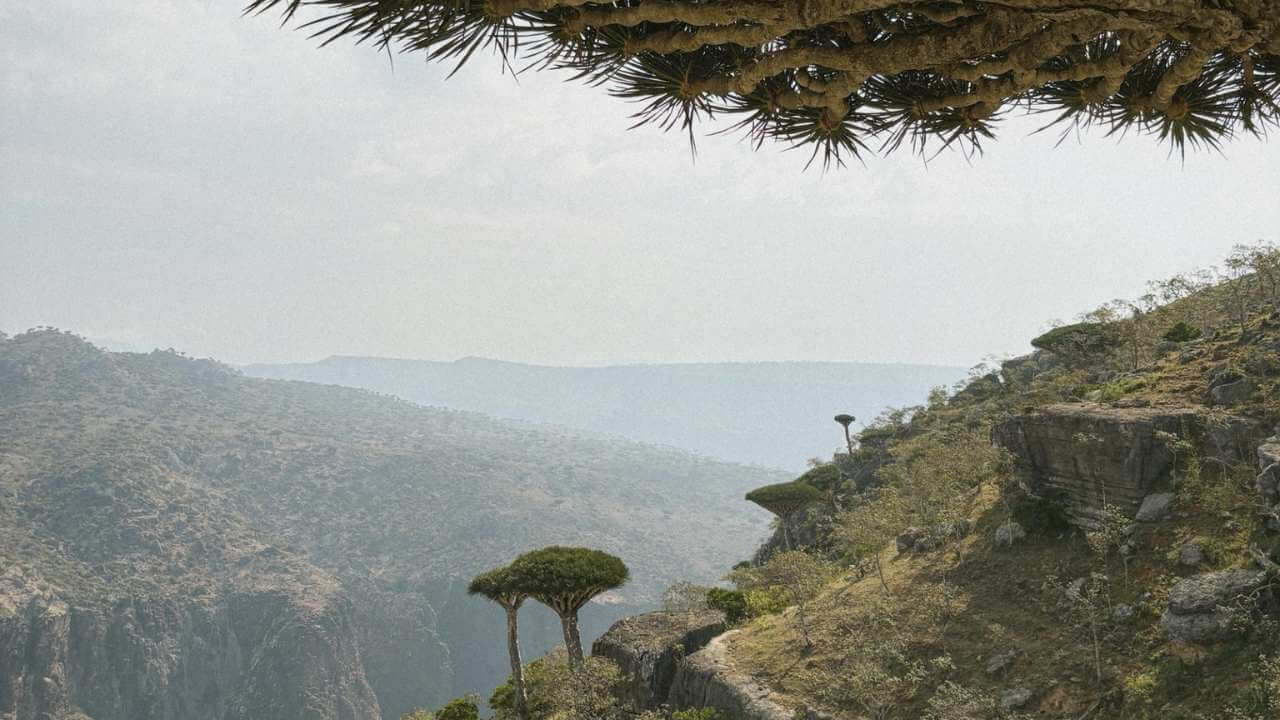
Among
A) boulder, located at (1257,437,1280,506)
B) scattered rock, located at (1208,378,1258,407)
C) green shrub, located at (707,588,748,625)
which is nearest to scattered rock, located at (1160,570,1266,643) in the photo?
boulder, located at (1257,437,1280,506)

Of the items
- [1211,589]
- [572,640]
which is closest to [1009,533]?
[1211,589]

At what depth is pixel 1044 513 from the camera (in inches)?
Answer: 597

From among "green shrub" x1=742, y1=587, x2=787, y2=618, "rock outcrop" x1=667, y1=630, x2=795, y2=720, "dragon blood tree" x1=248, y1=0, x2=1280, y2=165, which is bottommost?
"green shrub" x1=742, y1=587, x2=787, y2=618

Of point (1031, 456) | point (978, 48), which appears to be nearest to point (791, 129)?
point (978, 48)

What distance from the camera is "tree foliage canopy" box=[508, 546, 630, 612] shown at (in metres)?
21.9

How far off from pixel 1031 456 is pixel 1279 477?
506 centimetres

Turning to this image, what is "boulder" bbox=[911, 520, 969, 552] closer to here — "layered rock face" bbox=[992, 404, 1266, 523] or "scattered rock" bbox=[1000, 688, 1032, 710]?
"layered rock face" bbox=[992, 404, 1266, 523]

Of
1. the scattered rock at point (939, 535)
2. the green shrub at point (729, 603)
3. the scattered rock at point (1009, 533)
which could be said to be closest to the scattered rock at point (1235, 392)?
the scattered rock at point (1009, 533)

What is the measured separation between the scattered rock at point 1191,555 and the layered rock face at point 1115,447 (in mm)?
1612

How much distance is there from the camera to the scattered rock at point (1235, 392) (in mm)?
13812

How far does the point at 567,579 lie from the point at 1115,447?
599 inches

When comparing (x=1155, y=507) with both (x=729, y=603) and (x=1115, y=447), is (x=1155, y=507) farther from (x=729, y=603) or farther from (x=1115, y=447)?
(x=729, y=603)

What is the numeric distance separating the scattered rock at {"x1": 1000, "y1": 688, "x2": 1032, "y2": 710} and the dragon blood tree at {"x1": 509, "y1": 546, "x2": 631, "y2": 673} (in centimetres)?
1295

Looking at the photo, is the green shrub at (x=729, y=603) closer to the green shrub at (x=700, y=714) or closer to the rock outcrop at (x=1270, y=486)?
the green shrub at (x=700, y=714)
